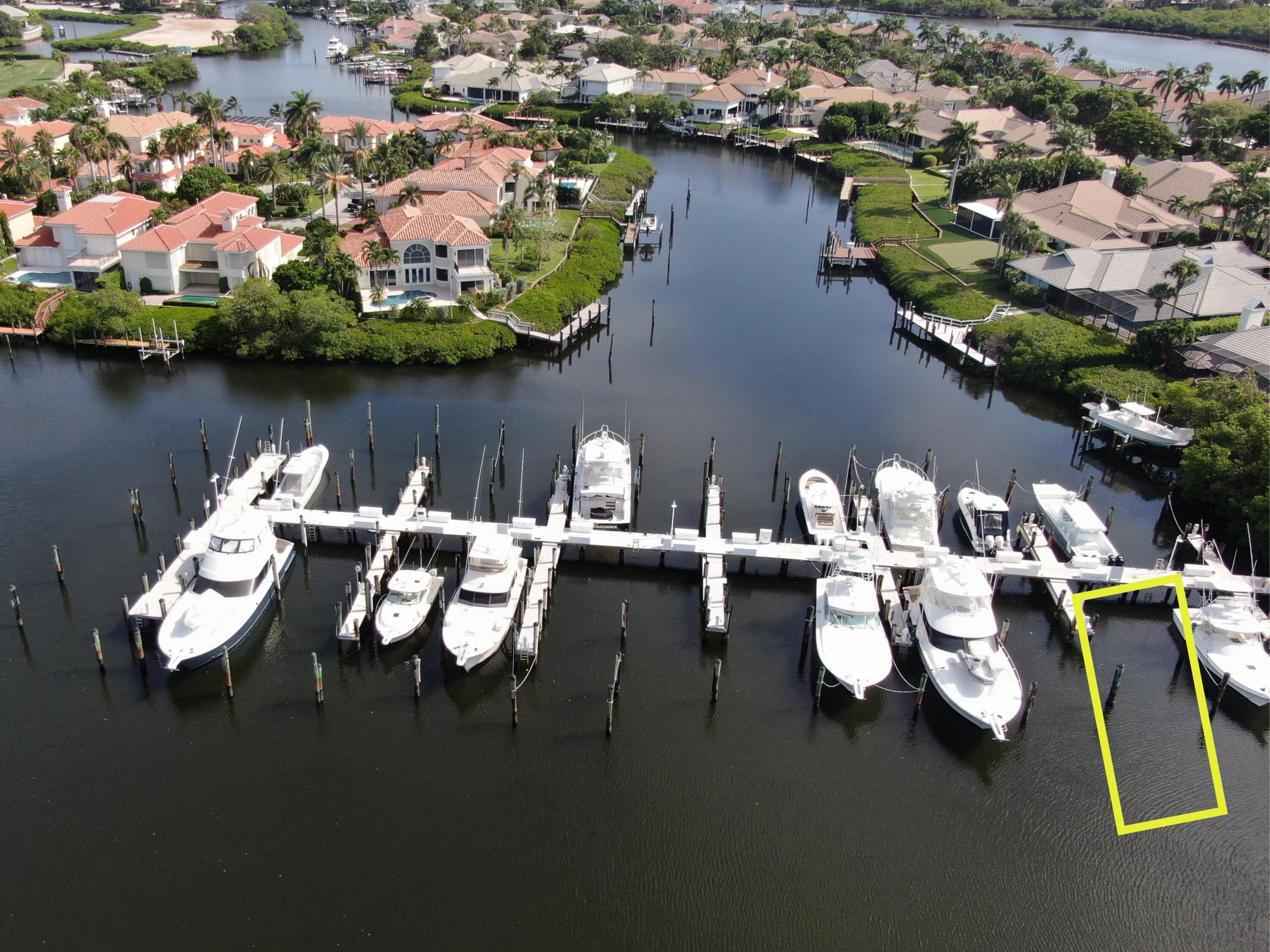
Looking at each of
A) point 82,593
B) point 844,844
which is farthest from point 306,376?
point 844,844

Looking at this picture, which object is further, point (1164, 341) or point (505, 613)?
point (1164, 341)

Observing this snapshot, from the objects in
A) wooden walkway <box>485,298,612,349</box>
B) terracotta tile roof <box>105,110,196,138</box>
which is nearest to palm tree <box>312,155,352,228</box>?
wooden walkway <box>485,298,612,349</box>

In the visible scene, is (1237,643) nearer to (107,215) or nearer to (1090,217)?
Answer: (1090,217)

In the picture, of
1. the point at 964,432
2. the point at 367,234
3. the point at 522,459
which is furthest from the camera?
the point at 367,234

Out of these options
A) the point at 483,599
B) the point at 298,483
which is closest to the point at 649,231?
the point at 298,483

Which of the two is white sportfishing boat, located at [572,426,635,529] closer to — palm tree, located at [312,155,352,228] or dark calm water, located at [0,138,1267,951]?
dark calm water, located at [0,138,1267,951]

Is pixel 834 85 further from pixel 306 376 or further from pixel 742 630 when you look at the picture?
pixel 742 630
